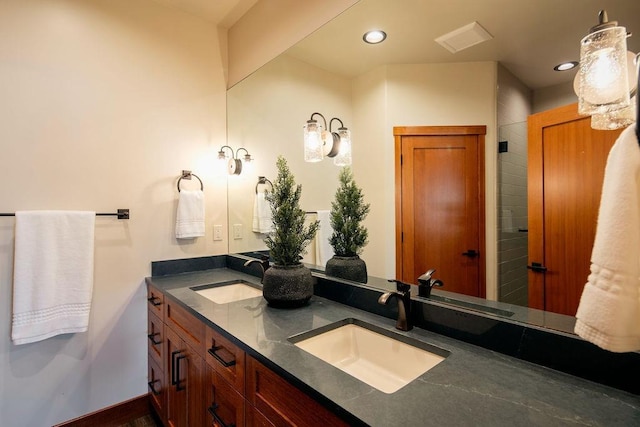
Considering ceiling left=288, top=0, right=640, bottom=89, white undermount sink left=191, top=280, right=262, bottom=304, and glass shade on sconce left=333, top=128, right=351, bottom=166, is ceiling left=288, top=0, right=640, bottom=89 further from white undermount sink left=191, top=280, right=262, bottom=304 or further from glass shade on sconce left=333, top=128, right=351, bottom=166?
white undermount sink left=191, top=280, right=262, bottom=304

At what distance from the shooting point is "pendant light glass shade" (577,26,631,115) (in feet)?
2.36

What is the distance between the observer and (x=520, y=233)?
37.9 inches

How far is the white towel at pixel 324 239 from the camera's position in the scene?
1630 mm

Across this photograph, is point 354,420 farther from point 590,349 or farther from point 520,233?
point 520,233

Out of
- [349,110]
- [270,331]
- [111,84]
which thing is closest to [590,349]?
[270,331]

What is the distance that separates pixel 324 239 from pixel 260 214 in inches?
28.6

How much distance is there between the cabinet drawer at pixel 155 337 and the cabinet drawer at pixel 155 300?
0.11 feet

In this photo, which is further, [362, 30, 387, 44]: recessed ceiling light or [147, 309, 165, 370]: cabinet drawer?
[147, 309, 165, 370]: cabinet drawer

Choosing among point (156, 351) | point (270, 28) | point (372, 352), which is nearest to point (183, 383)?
point (156, 351)

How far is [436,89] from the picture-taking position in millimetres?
1172

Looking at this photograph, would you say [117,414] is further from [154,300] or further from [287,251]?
[287,251]

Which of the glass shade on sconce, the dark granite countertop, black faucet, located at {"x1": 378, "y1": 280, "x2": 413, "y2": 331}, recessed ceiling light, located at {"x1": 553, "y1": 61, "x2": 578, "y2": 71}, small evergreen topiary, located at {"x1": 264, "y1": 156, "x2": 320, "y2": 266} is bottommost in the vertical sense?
the dark granite countertop

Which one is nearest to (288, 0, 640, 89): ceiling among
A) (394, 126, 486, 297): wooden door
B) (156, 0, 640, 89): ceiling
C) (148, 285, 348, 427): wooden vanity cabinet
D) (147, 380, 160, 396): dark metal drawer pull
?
(156, 0, 640, 89): ceiling

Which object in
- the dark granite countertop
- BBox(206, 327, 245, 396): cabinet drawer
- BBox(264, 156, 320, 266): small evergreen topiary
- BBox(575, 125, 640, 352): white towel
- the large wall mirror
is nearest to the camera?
BBox(575, 125, 640, 352): white towel
